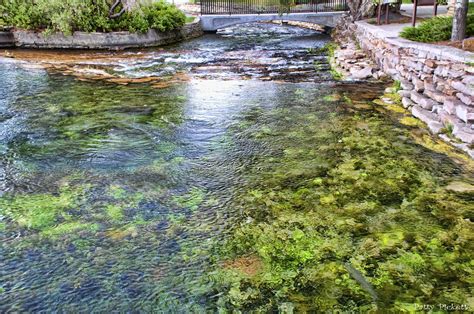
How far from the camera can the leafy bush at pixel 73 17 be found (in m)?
16.6

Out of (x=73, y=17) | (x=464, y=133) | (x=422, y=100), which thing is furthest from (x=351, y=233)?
(x=73, y=17)

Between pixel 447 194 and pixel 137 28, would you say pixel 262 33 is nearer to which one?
pixel 137 28

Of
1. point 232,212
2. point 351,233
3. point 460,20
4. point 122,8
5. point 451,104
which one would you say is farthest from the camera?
point 122,8

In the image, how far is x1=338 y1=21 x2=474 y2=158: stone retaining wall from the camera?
6.54 m

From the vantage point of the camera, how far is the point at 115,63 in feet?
45.8

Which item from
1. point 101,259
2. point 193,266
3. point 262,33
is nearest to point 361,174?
point 193,266

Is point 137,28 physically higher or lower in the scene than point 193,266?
higher

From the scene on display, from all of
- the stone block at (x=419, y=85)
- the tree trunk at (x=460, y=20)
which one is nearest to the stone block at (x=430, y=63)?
the stone block at (x=419, y=85)

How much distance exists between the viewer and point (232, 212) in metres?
4.74

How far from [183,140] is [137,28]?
477 inches

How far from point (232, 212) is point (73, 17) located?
14.8 meters

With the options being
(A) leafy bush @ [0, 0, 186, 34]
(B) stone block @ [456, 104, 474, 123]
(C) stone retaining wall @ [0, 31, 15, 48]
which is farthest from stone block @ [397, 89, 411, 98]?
(C) stone retaining wall @ [0, 31, 15, 48]

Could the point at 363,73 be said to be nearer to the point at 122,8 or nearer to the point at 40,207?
the point at 40,207

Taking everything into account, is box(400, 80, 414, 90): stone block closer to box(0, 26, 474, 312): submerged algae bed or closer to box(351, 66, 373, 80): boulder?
box(0, 26, 474, 312): submerged algae bed
